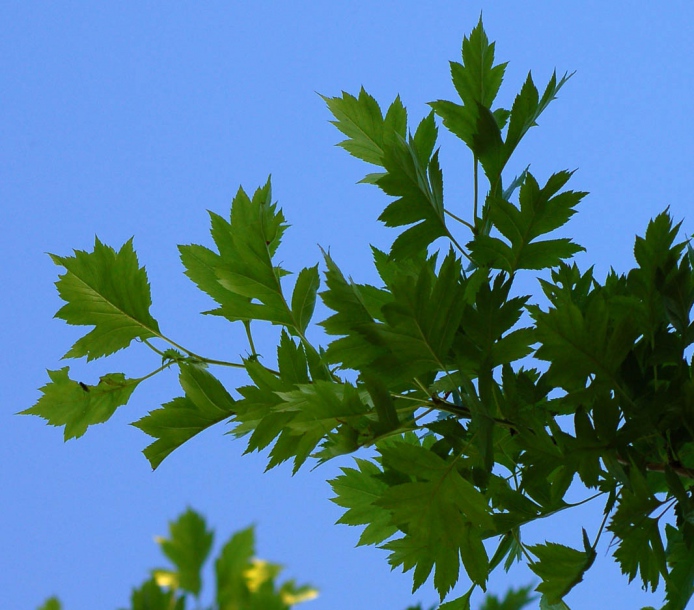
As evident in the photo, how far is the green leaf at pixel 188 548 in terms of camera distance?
256 millimetres

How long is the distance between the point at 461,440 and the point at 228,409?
0.19m

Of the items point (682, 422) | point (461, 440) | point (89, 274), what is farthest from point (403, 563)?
point (89, 274)

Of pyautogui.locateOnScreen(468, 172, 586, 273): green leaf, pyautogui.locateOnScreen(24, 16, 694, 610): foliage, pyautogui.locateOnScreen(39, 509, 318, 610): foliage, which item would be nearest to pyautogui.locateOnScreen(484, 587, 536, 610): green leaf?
pyautogui.locateOnScreen(39, 509, 318, 610): foliage

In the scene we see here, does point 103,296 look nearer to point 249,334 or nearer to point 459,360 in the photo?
point 249,334

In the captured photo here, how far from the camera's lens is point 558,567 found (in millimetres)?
615

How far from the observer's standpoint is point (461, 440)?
2.06 feet

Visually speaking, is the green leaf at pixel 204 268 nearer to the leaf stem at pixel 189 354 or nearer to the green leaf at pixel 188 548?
the leaf stem at pixel 189 354

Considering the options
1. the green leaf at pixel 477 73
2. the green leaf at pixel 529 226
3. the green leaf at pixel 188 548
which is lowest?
the green leaf at pixel 188 548

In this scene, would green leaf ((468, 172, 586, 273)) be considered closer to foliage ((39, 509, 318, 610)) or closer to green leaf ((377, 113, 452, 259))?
green leaf ((377, 113, 452, 259))

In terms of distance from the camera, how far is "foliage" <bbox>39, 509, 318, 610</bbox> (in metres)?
0.24

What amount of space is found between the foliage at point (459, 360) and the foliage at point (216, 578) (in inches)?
11.8

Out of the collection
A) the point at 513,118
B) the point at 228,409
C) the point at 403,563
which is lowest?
the point at 403,563

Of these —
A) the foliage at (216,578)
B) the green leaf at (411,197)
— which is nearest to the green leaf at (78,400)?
the green leaf at (411,197)

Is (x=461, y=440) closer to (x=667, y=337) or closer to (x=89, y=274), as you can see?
(x=667, y=337)
